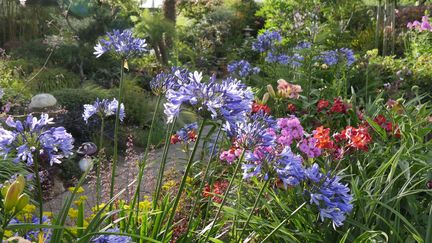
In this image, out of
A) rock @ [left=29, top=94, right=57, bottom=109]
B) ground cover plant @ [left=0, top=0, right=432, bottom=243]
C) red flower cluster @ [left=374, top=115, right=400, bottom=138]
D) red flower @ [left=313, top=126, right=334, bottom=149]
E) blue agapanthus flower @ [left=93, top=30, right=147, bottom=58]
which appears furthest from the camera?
rock @ [left=29, top=94, right=57, bottom=109]

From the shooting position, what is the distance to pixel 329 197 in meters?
1.85

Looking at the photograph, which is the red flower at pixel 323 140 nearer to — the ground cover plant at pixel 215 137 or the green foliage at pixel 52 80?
the ground cover plant at pixel 215 137

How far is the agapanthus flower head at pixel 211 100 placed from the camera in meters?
1.54

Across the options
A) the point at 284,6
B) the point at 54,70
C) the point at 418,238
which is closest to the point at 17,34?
the point at 54,70

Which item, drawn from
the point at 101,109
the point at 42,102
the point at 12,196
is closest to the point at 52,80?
the point at 42,102

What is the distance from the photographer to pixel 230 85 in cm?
163

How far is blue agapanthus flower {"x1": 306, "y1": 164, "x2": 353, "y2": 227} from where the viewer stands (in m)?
1.77

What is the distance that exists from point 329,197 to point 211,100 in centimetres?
59

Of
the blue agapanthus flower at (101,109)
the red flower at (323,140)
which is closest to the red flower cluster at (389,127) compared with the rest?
the red flower at (323,140)

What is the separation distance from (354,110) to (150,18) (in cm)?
663

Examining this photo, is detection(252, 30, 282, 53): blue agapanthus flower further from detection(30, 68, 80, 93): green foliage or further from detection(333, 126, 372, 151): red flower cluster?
detection(333, 126, 372, 151): red flower cluster

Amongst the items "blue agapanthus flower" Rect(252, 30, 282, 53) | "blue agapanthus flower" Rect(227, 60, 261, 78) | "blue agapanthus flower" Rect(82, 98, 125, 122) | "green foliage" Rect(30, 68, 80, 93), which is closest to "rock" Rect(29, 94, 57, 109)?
"green foliage" Rect(30, 68, 80, 93)

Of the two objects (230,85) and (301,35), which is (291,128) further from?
(301,35)

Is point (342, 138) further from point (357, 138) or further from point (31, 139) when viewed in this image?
point (31, 139)
